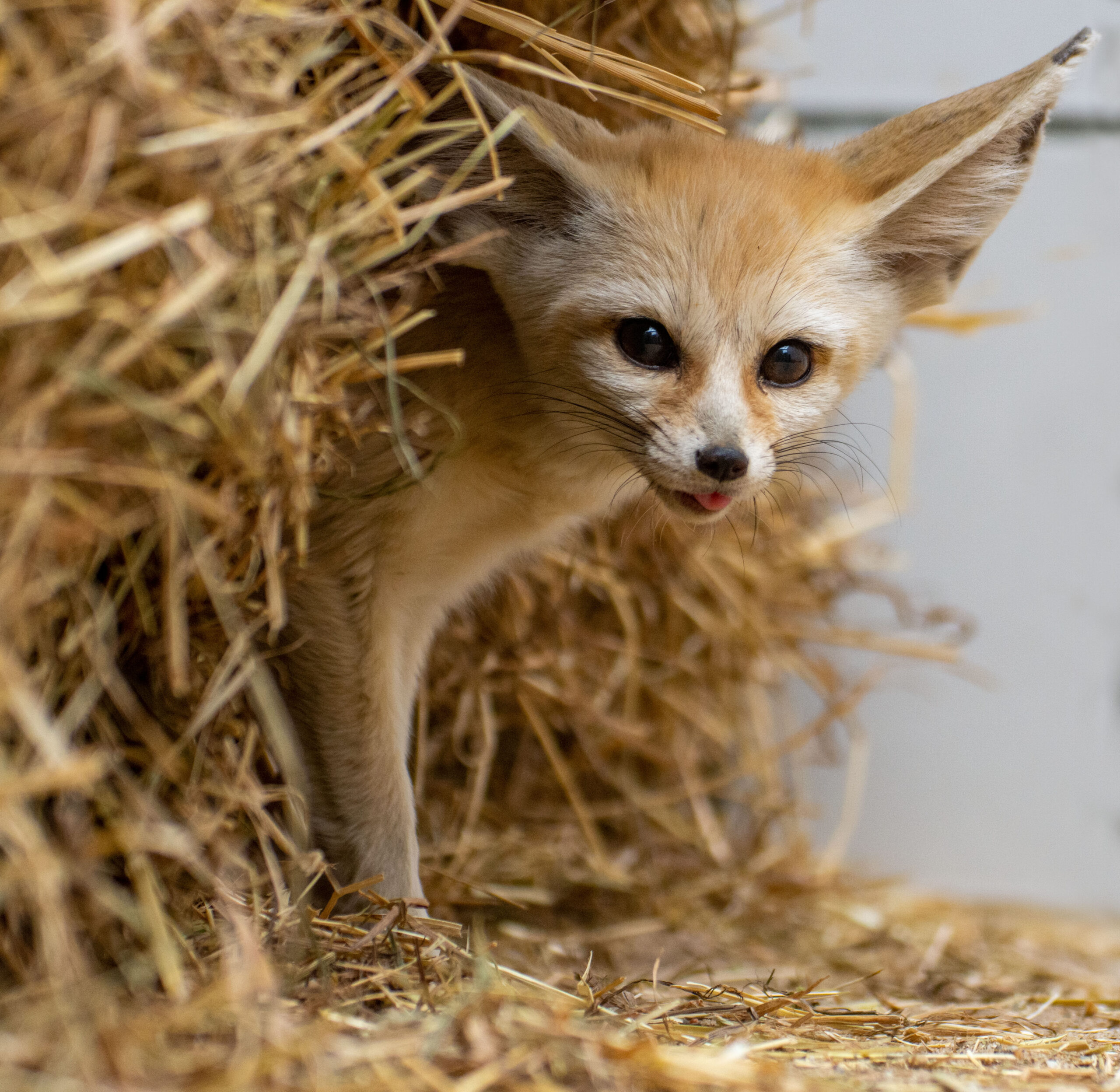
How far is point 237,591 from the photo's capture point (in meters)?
1.51

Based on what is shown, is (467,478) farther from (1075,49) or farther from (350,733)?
(1075,49)

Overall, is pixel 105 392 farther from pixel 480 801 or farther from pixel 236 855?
pixel 480 801

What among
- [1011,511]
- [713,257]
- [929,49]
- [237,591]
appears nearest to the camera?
[237,591]

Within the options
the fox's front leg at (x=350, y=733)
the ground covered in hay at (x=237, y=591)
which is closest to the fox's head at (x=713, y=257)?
the ground covered in hay at (x=237, y=591)

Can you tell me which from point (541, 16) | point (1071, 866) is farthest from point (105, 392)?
point (1071, 866)

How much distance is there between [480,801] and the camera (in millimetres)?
2793

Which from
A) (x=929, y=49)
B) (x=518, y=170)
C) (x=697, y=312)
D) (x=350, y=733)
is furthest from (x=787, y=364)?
(x=929, y=49)

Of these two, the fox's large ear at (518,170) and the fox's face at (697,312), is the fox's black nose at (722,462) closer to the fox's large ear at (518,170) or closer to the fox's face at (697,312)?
the fox's face at (697,312)

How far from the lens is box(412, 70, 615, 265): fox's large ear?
6.31 ft

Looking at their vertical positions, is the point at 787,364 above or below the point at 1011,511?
above

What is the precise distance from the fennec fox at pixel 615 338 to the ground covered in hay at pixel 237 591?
89 mm

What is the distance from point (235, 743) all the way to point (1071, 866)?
8.91ft

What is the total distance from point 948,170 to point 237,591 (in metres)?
1.39

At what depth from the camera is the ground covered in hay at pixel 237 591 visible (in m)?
1.17
